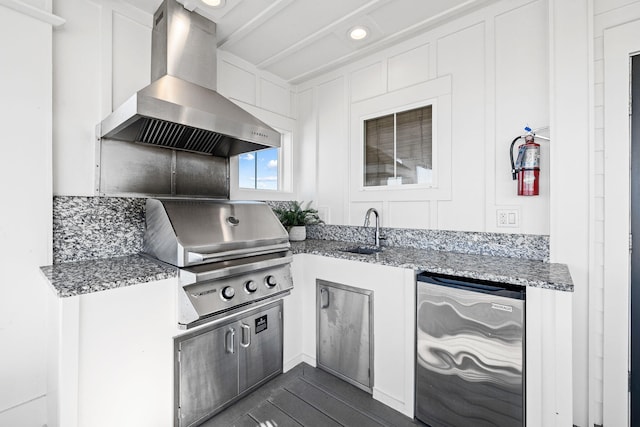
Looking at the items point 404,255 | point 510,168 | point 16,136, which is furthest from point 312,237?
point 16,136

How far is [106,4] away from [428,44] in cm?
230

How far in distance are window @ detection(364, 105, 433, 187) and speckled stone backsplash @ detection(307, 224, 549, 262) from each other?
1.43 feet

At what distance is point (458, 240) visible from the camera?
6.97ft

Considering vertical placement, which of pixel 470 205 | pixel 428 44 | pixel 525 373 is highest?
pixel 428 44

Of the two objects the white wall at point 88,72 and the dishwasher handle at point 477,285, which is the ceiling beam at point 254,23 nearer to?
the white wall at point 88,72

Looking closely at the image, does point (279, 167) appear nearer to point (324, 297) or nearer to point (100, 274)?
point (324, 297)

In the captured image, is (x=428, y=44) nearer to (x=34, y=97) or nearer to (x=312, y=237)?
(x=312, y=237)

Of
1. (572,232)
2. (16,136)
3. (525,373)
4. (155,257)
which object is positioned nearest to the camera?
(525,373)

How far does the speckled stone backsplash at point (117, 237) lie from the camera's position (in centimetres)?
170

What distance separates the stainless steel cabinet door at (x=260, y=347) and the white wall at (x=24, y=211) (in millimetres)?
1057

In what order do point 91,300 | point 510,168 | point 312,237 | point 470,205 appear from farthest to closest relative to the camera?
point 312,237 → point 470,205 → point 510,168 → point 91,300

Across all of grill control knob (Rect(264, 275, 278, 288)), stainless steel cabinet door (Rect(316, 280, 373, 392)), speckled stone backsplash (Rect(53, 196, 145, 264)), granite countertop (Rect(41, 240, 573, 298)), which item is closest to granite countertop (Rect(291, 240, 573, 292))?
granite countertop (Rect(41, 240, 573, 298))

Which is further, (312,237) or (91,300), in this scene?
(312,237)

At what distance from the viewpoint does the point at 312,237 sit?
307 cm
